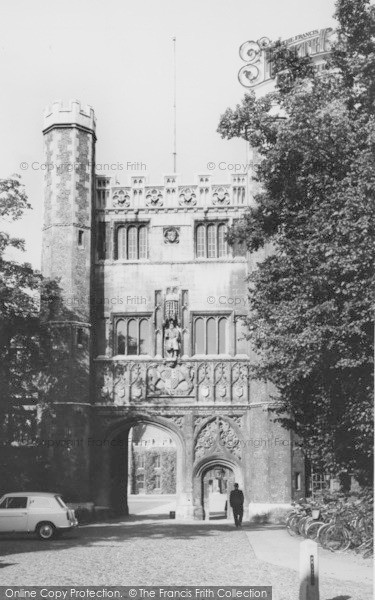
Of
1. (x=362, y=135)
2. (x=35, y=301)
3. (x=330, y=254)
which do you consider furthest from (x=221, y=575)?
(x=35, y=301)

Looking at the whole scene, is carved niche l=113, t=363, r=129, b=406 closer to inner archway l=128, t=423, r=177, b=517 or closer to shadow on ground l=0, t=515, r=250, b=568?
shadow on ground l=0, t=515, r=250, b=568

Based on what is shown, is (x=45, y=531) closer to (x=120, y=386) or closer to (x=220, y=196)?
(x=120, y=386)

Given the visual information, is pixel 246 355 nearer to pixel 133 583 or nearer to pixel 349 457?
pixel 349 457

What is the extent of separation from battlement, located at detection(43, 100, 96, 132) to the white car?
1694cm

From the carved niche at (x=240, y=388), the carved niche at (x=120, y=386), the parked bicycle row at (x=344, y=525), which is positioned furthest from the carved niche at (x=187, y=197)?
the parked bicycle row at (x=344, y=525)

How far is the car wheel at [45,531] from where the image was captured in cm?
2556

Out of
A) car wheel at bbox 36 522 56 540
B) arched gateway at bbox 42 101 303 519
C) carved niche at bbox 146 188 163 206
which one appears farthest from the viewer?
carved niche at bbox 146 188 163 206

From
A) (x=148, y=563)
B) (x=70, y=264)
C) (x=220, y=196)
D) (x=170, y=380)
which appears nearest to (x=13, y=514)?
(x=148, y=563)

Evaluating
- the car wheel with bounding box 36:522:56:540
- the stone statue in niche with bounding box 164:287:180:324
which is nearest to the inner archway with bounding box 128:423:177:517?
the stone statue in niche with bounding box 164:287:180:324

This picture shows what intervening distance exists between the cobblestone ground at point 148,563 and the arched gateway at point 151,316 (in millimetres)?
7775

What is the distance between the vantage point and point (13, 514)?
25.7m

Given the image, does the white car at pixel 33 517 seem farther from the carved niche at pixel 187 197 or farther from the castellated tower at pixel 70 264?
the carved niche at pixel 187 197

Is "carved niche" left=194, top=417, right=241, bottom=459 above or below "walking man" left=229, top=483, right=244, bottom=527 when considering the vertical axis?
above

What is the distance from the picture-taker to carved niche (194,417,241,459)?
3628 centimetres
